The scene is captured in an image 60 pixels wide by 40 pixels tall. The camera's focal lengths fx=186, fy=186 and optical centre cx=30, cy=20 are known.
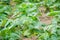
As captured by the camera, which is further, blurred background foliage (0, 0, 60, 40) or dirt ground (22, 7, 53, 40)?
dirt ground (22, 7, 53, 40)

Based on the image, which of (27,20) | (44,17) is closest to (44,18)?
(44,17)

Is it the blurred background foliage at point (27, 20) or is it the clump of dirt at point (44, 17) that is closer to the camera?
the blurred background foliage at point (27, 20)

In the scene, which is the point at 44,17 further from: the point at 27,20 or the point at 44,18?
the point at 27,20

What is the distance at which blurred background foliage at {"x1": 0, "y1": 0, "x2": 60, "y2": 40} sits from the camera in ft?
12.4

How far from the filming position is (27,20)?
13.4 feet

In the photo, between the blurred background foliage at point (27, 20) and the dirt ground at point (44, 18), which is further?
the dirt ground at point (44, 18)

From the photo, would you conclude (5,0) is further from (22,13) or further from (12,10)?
(22,13)

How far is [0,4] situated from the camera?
499 centimetres

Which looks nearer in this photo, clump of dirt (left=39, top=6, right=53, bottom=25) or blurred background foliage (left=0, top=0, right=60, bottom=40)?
blurred background foliage (left=0, top=0, right=60, bottom=40)

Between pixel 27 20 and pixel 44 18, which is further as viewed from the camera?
pixel 44 18

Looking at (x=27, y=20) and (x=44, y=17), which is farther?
(x=44, y=17)

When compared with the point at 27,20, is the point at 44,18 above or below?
below

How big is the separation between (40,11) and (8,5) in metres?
0.93

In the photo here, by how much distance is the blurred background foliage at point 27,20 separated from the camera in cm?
377
